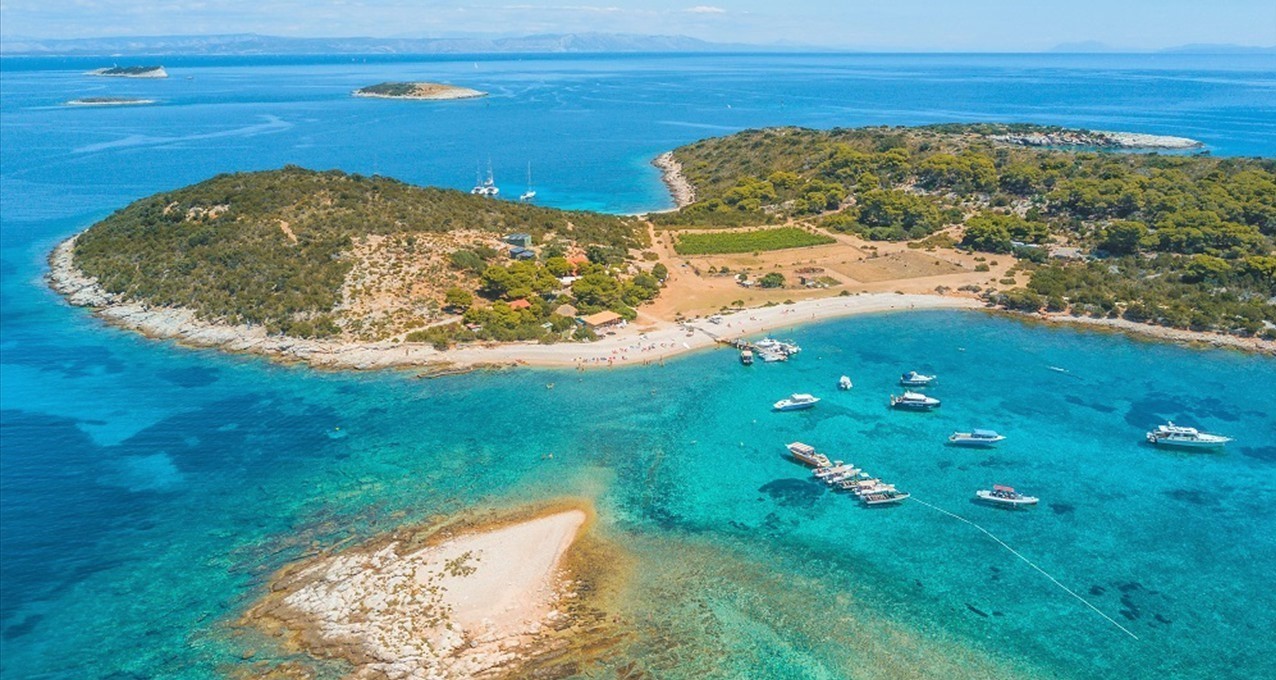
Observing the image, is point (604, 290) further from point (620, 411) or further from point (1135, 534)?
point (1135, 534)

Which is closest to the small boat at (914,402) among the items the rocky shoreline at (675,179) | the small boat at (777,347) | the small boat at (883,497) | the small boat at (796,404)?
the small boat at (796,404)

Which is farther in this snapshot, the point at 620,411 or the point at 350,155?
the point at 350,155

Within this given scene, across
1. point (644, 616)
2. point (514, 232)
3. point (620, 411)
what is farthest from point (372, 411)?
point (514, 232)

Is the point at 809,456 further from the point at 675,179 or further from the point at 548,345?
the point at 675,179

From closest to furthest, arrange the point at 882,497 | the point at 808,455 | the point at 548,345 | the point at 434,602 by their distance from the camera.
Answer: the point at 434,602, the point at 882,497, the point at 808,455, the point at 548,345

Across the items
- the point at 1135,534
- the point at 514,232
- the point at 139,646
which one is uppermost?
the point at 514,232

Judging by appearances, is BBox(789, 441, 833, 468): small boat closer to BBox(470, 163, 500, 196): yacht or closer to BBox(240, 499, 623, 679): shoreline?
BBox(240, 499, 623, 679): shoreline

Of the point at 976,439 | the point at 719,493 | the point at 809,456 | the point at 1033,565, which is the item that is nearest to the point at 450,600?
the point at 719,493
